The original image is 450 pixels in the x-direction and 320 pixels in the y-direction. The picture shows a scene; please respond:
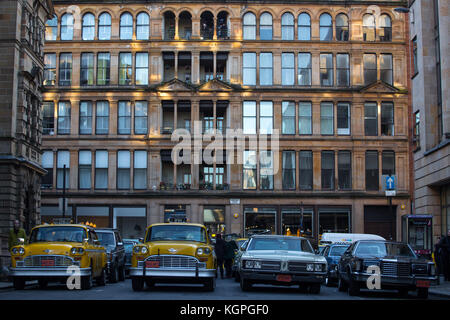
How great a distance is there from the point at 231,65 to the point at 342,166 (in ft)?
40.5

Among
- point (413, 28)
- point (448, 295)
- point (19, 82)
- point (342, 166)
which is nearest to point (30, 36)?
point (19, 82)

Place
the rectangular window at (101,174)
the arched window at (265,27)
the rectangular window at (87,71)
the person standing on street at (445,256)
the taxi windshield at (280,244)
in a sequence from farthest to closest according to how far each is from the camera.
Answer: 1. the arched window at (265,27)
2. the rectangular window at (87,71)
3. the rectangular window at (101,174)
4. the person standing on street at (445,256)
5. the taxi windshield at (280,244)

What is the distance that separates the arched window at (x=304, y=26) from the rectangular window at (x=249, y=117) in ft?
23.1

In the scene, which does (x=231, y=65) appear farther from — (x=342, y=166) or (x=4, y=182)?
(x=4, y=182)

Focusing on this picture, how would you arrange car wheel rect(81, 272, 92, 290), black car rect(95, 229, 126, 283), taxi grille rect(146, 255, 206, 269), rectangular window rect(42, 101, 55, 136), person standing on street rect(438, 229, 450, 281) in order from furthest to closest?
rectangular window rect(42, 101, 55, 136), person standing on street rect(438, 229, 450, 281), black car rect(95, 229, 126, 283), car wheel rect(81, 272, 92, 290), taxi grille rect(146, 255, 206, 269)

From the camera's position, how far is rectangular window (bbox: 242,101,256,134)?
56781 millimetres

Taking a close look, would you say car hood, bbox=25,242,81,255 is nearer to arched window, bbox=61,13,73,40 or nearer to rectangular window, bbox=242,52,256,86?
rectangular window, bbox=242,52,256,86

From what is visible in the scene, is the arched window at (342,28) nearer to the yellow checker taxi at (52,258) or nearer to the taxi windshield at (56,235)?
the taxi windshield at (56,235)

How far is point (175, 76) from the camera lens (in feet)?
187

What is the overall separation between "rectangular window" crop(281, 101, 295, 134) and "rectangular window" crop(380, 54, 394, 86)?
7954mm

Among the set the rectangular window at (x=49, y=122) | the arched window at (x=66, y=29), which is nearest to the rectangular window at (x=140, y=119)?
the rectangular window at (x=49, y=122)

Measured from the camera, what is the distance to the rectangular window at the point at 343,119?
5712 centimetres

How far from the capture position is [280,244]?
19.4m

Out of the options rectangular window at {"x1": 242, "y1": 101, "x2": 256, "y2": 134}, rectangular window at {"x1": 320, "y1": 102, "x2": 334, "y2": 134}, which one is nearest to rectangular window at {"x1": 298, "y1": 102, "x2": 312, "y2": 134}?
rectangular window at {"x1": 320, "y1": 102, "x2": 334, "y2": 134}
